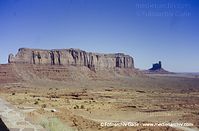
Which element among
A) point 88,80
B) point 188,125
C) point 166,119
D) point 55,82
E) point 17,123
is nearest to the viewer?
point 17,123

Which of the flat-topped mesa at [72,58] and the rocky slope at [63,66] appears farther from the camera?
the flat-topped mesa at [72,58]

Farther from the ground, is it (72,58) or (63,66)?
(72,58)

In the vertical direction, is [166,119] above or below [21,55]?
below

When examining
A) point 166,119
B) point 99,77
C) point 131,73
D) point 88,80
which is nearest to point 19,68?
point 88,80

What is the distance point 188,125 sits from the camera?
26094 millimetres

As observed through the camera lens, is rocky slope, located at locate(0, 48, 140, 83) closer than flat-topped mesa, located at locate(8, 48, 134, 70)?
Yes

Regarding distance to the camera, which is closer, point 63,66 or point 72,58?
point 63,66

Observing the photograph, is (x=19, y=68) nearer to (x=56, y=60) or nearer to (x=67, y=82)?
(x=67, y=82)

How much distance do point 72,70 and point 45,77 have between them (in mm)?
17213

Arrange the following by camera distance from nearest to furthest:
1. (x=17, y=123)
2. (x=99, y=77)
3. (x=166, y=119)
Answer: (x=17, y=123) → (x=166, y=119) → (x=99, y=77)

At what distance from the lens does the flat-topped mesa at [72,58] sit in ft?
395

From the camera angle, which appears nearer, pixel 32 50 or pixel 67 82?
pixel 67 82

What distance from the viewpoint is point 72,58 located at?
13588 centimetres

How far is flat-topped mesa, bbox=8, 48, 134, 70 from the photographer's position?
395ft
